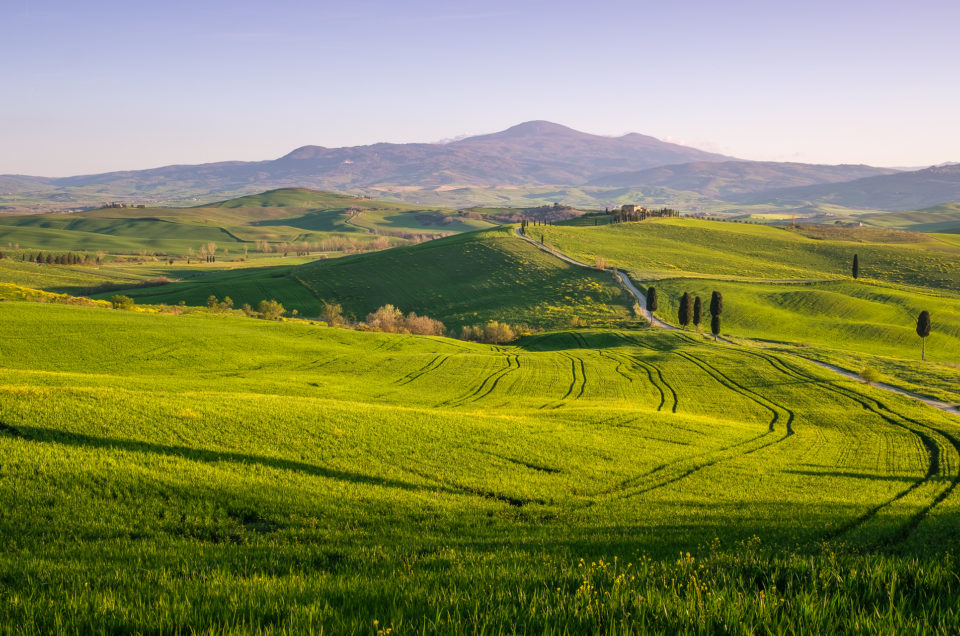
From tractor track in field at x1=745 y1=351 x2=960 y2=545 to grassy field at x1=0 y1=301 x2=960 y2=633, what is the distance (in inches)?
9.8

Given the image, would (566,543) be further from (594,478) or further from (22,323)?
(22,323)

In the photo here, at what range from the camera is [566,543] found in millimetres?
14484

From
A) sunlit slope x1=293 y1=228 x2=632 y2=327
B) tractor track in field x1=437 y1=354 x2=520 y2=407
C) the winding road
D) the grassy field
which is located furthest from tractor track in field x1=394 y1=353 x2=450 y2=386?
sunlit slope x1=293 y1=228 x2=632 y2=327

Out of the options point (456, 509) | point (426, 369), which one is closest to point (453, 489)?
point (456, 509)

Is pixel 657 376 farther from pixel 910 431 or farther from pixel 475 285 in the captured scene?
pixel 475 285

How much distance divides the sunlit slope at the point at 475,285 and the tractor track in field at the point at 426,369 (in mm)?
54148

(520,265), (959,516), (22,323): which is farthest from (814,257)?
(22,323)

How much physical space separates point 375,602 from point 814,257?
20803cm

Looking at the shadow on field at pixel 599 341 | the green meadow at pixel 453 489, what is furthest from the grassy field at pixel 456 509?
the shadow on field at pixel 599 341

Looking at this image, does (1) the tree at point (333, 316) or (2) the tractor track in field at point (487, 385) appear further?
(1) the tree at point (333, 316)

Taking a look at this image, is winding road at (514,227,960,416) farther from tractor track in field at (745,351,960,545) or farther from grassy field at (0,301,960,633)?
grassy field at (0,301,960,633)

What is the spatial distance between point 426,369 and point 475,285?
320 ft

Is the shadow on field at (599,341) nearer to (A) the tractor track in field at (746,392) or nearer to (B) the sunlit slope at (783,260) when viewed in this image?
(A) the tractor track in field at (746,392)

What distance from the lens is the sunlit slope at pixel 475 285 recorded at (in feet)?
447
